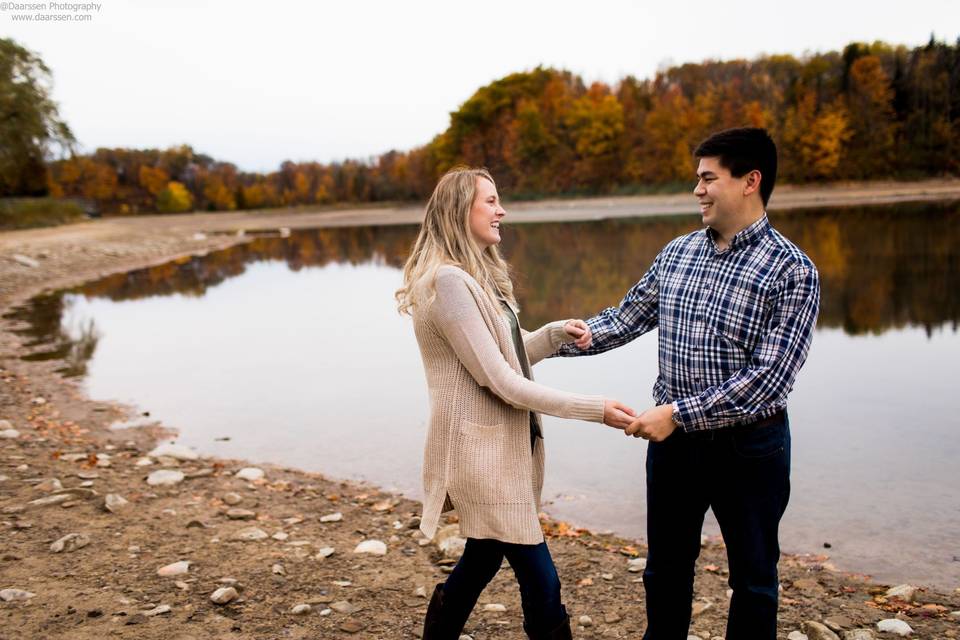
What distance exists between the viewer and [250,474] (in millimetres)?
6438

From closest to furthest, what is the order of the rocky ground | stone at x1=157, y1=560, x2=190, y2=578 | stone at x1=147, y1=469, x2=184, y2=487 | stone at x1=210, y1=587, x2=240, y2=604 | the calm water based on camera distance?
1. the rocky ground
2. stone at x1=210, y1=587, x2=240, y2=604
3. stone at x1=157, y1=560, x2=190, y2=578
4. the calm water
5. stone at x1=147, y1=469, x2=184, y2=487

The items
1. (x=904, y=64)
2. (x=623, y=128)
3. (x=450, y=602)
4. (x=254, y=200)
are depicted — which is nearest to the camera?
(x=450, y=602)

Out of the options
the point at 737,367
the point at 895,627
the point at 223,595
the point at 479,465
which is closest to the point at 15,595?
the point at 223,595

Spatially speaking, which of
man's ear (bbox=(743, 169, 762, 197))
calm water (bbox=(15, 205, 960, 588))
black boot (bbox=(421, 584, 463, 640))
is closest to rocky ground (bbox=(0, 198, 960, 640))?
calm water (bbox=(15, 205, 960, 588))

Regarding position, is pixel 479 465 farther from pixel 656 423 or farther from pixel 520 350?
pixel 656 423

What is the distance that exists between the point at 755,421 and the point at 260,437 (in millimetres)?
5854

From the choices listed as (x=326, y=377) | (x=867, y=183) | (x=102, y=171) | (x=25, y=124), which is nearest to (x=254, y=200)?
(x=102, y=171)

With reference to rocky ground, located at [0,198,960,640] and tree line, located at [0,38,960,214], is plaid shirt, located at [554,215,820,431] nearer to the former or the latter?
rocky ground, located at [0,198,960,640]

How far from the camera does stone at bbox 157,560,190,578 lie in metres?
4.35

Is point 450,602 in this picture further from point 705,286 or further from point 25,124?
point 25,124

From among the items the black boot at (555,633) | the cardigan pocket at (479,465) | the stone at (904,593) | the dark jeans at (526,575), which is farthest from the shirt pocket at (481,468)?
the stone at (904,593)

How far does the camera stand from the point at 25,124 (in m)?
42.2

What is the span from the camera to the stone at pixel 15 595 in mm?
3924

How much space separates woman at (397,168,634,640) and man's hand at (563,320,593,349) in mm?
453
